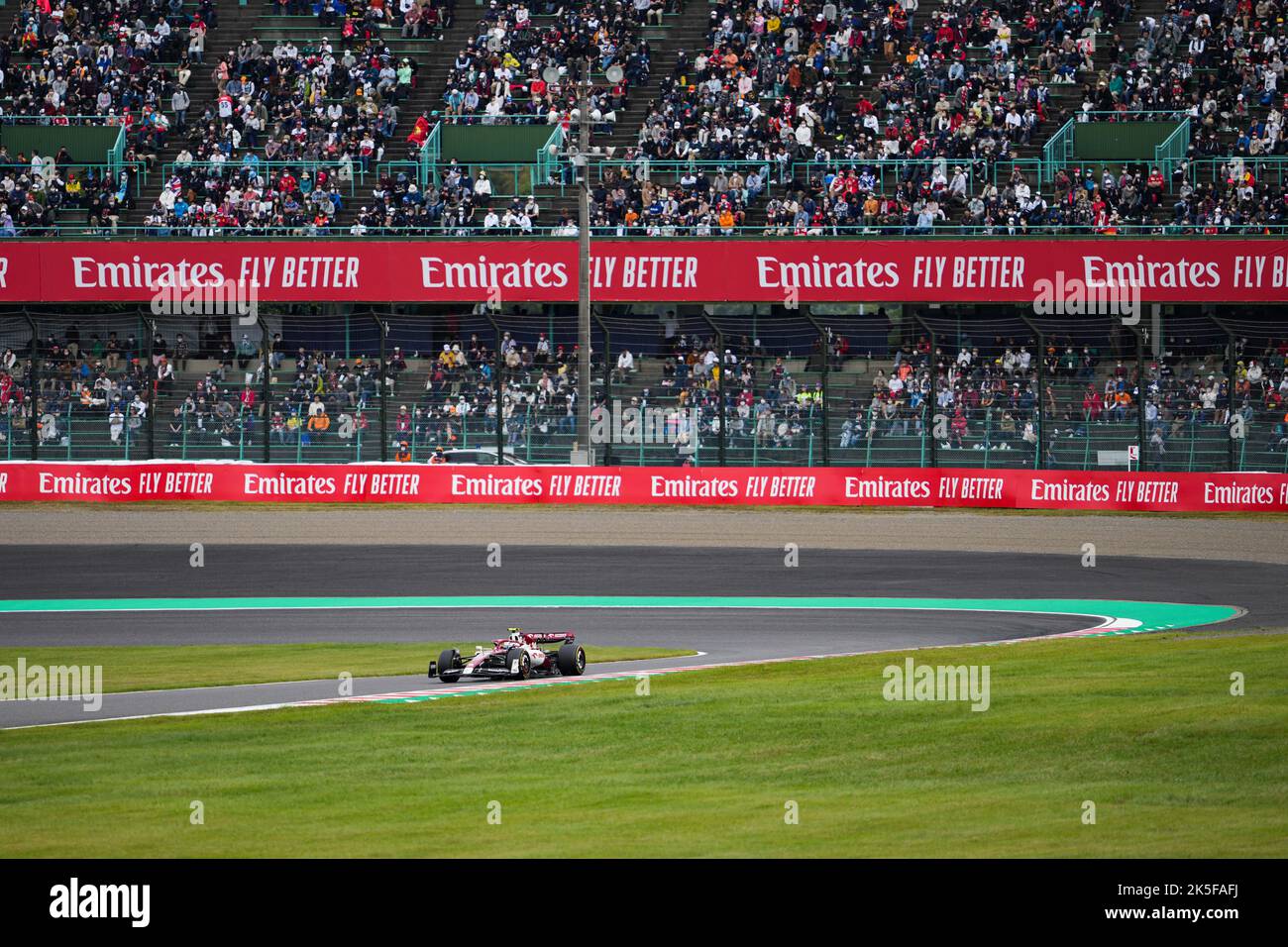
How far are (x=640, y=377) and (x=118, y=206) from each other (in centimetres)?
1390

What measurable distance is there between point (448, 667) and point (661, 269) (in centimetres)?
2509

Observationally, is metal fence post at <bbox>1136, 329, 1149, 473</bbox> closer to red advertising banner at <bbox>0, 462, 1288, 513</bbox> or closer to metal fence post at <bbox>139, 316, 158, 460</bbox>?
red advertising banner at <bbox>0, 462, 1288, 513</bbox>

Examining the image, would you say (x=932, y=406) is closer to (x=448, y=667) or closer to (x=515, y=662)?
(x=515, y=662)

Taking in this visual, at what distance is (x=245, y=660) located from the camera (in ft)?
54.5

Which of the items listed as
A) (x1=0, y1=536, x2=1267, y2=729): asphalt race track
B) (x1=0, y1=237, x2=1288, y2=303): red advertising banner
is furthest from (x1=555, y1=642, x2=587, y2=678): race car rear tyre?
(x1=0, y1=237, x2=1288, y2=303): red advertising banner

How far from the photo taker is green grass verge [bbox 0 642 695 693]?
15344 mm

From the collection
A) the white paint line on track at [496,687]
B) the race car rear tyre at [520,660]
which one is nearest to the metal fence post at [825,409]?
the white paint line on track at [496,687]

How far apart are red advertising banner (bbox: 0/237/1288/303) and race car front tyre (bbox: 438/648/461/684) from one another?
2444 cm

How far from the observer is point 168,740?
37.9ft

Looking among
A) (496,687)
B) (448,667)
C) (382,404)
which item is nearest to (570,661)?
(496,687)

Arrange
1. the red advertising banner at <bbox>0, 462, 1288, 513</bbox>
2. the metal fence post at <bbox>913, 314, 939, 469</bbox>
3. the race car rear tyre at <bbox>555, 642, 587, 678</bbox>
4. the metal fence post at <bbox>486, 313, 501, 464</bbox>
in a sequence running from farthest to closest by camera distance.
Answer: the metal fence post at <bbox>486, 313, 501, 464</bbox>
the metal fence post at <bbox>913, 314, 939, 469</bbox>
the red advertising banner at <bbox>0, 462, 1288, 513</bbox>
the race car rear tyre at <bbox>555, 642, 587, 678</bbox>
